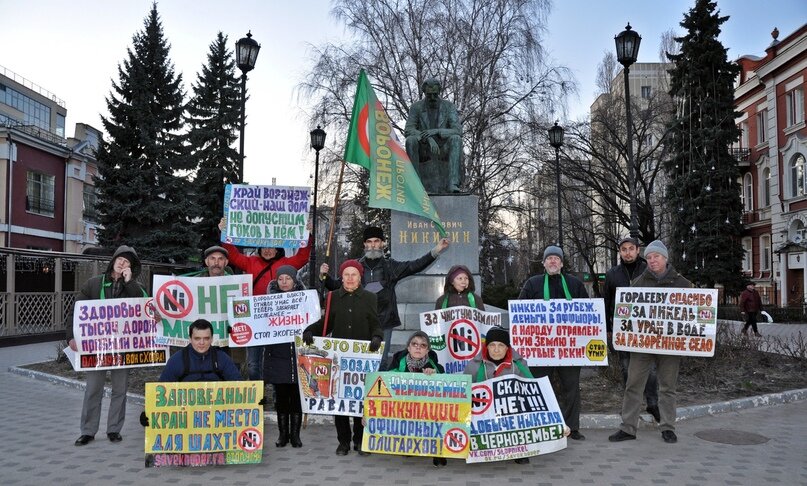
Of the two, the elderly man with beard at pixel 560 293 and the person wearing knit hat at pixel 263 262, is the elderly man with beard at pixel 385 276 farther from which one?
the person wearing knit hat at pixel 263 262

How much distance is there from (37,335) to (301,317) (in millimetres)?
17529

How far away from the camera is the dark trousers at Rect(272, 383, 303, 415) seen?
638 centimetres

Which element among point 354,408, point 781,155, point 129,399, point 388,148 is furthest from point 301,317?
point 781,155

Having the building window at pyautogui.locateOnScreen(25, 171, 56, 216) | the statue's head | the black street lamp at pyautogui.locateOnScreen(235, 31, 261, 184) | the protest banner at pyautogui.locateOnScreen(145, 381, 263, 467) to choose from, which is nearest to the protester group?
the protest banner at pyautogui.locateOnScreen(145, 381, 263, 467)

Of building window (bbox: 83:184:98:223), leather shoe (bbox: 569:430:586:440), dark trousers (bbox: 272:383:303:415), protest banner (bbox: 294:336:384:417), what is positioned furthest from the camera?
building window (bbox: 83:184:98:223)

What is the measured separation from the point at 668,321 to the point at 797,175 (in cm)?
3498

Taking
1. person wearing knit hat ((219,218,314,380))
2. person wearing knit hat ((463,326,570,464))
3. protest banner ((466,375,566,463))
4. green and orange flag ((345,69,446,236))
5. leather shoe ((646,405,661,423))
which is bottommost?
leather shoe ((646,405,661,423))

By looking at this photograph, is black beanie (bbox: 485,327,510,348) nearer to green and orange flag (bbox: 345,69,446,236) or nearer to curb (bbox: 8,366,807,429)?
curb (bbox: 8,366,807,429)

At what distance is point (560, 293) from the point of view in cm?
696

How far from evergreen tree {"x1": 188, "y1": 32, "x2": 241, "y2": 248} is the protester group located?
25086 millimetres

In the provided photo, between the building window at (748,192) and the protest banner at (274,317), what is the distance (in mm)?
42408

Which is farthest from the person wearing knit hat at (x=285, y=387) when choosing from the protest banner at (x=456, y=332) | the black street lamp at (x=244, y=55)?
the black street lamp at (x=244, y=55)

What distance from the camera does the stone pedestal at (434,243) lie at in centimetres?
1127

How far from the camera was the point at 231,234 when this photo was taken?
8.95 m
